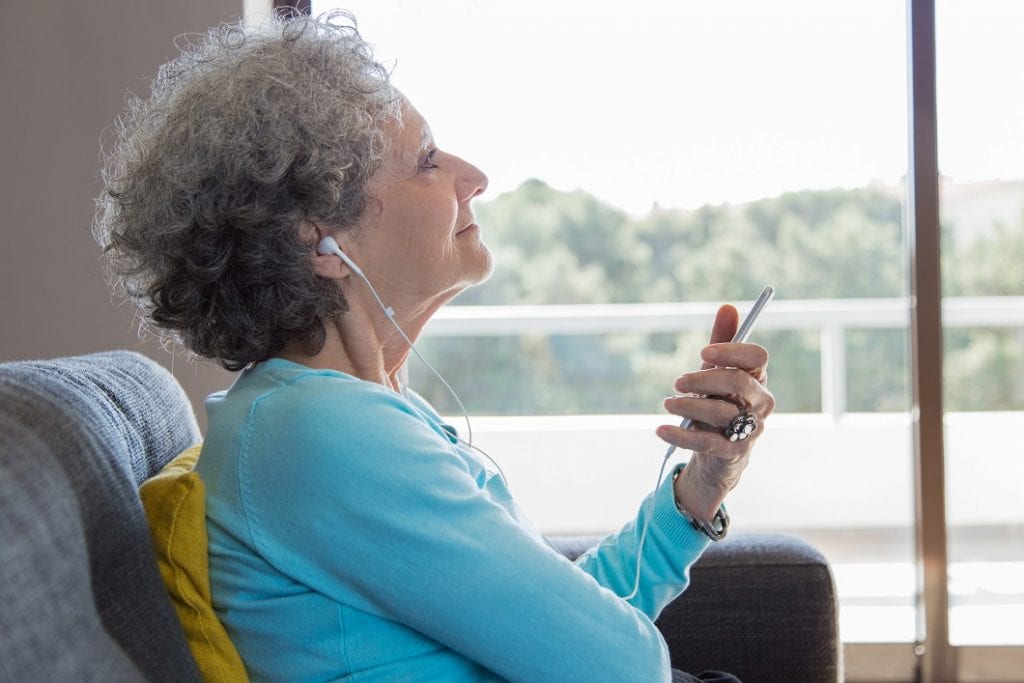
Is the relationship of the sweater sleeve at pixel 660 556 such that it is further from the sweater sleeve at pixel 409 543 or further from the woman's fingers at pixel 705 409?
the sweater sleeve at pixel 409 543

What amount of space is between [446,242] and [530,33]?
1683 millimetres

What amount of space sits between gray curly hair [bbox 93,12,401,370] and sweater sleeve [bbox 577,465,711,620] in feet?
1.60

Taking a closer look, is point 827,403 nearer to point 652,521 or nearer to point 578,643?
point 652,521

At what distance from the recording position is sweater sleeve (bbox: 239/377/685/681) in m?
0.93

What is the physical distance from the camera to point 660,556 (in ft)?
4.33

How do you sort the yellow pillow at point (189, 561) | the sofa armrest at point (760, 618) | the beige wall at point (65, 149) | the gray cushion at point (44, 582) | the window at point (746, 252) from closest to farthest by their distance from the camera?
the gray cushion at point (44, 582)
the yellow pillow at point (189, 561)
the sofa armrest at point (760, 618)
the beige wall at point (65, 149)
the window at point (746, 252)

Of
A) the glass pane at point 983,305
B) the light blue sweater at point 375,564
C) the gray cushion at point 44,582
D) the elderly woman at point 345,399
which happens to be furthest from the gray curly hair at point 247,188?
the glass pane at point 983,305

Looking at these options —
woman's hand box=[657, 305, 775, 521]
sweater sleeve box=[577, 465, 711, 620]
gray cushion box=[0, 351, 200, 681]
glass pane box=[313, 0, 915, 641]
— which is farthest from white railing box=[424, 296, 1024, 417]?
gray cushion box=[0, 351, 200, 681]

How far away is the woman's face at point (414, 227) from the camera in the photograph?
3.90 feet

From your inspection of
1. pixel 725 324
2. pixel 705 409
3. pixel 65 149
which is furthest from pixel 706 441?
pixel 65 149

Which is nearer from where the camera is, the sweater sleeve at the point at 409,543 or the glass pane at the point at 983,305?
the sweater sleeve at the point at 409,543

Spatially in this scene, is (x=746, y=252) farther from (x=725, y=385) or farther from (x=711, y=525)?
(x=725, y=385)

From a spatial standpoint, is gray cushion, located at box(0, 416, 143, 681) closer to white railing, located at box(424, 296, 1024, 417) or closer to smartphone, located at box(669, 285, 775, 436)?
smartphone, located at box(669, 285, 775, 436)

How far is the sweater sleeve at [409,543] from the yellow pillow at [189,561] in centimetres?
6
